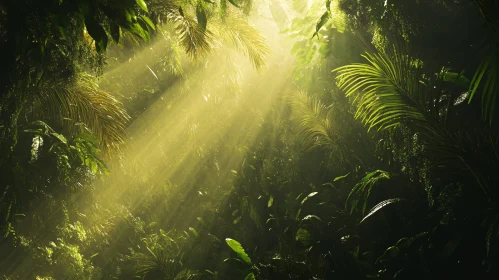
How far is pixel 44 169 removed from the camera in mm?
3299

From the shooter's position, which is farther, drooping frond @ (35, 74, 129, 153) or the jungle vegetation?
drooping frond @ (35, 74, 129, 153)

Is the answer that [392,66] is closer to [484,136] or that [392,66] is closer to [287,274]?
[484,136]

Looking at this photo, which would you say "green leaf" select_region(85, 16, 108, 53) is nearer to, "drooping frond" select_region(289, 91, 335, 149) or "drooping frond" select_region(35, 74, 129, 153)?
"drooping frond" select_region(35, 74, 129, 153)

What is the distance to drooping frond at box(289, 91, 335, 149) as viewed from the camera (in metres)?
4.14

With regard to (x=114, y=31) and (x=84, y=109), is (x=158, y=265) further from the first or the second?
(x=114, y=31)

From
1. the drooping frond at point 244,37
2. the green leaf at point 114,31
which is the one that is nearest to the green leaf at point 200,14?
the green leaf at point 114,31

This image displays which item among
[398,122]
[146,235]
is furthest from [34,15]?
[146,235]

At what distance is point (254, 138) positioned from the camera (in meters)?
7.54

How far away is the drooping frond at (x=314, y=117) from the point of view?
13.6ft

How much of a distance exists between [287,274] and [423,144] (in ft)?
6.40

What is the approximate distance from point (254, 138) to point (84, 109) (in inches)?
195

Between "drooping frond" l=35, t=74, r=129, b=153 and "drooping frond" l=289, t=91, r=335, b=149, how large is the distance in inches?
92.1

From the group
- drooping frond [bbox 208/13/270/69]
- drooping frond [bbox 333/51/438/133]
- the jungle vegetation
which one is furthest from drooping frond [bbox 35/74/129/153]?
drooping frond [bbox 333/51/438/133]

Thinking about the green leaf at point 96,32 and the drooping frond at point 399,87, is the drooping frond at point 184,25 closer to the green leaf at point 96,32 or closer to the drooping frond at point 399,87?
the drooping frond at point 399,87
